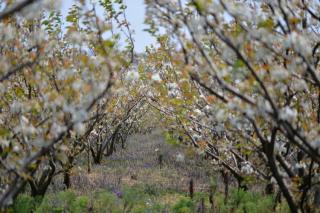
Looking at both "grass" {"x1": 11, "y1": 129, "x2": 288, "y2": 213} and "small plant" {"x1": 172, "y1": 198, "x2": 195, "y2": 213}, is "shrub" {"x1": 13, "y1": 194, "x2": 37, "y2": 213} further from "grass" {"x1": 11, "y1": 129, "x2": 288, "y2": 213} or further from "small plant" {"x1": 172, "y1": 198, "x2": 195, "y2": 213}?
"small plant" {"x1": 172, "y1": 198, "x2": 195, "y2": 213}

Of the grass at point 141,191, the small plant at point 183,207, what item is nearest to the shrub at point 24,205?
the grass at point 141,191

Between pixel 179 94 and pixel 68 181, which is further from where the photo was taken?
pixel 68 181

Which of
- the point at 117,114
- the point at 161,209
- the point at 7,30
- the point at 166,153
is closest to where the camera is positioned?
the point at 7,30

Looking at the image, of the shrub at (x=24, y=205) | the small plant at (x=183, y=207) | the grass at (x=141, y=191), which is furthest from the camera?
the grass at (x=141, y=191)

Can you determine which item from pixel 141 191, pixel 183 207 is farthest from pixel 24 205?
pixel 141 191

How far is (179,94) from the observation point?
895 cm

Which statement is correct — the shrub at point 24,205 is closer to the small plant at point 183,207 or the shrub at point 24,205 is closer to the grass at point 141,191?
the grass at point 141,191

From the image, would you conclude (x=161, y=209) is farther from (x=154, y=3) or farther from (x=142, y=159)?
(x=142, y=159)

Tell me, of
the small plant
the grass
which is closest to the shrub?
the grass

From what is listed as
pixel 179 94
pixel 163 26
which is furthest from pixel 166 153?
pixel 163 26

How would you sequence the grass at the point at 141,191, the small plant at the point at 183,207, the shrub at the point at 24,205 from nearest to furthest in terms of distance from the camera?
the shrub at the point at 24,205 < the small plant at the point at 183,207 < the grass at the point at 141,191

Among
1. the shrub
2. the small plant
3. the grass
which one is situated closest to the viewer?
the shrub

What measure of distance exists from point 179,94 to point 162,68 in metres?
2.88

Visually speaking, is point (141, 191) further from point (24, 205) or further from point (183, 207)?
point (24, 205)
